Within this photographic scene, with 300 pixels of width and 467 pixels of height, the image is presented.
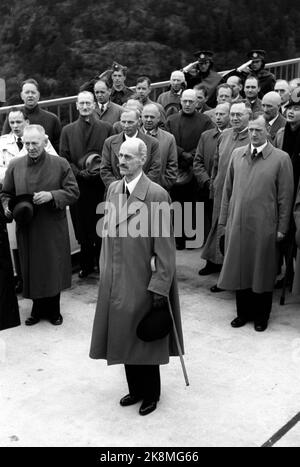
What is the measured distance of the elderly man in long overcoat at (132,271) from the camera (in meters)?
4.59

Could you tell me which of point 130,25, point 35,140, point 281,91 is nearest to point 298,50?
point 130,25

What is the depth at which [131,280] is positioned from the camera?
4.62 metres

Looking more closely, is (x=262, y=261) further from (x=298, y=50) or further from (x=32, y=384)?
(x=298, y=50)

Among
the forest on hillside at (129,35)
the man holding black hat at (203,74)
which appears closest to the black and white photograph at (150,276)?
the man holding black hat at (203,74)

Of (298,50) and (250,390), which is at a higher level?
(298,50)

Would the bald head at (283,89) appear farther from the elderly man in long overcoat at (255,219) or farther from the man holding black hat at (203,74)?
the elderly man in long overcoat at (255,219)

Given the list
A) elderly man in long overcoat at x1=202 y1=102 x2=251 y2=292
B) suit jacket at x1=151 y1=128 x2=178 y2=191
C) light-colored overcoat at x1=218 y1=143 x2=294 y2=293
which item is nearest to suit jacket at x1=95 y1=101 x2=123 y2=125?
suit jacket at x1=151 y1=128 x2=178 y2=191

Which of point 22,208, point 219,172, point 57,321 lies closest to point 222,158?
point 219,172

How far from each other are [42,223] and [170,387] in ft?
5.96

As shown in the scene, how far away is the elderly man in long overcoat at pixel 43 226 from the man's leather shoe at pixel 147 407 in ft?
5.32

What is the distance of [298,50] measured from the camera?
21.1 m
